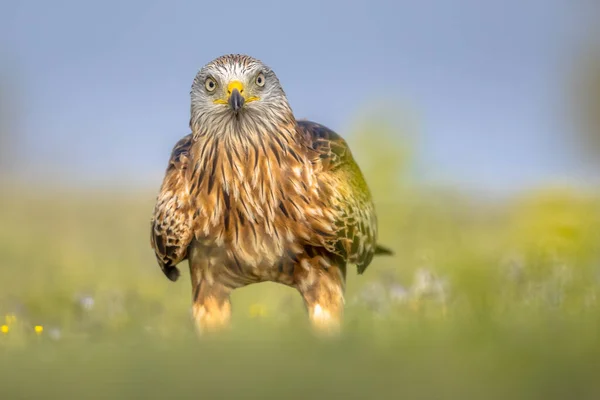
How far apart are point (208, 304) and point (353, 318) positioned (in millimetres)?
2435

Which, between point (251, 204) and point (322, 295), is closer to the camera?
point (251, 204)

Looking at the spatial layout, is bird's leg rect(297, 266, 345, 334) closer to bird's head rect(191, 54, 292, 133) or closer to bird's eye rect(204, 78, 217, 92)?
bird's head rect(191, 54, 292, 133)

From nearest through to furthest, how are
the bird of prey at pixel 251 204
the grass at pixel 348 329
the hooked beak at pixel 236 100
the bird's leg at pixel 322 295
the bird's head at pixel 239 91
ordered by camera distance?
1. the grass at pixel 348 329
2. the hooked beak at pixel 236 100
3. the bird's head at pixel 239 91
4. the bird of prey at pixel 251 204
5. the bird's leg at pixel 322 295

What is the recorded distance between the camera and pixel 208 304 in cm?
880

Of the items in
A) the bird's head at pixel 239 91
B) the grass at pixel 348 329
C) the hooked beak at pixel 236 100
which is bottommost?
the grass at pixel 348 329

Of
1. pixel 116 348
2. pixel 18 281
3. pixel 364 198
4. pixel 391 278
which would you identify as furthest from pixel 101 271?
pixel 116 348

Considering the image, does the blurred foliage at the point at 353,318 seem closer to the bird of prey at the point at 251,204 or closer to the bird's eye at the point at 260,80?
the bird of prey at the point at 251,204

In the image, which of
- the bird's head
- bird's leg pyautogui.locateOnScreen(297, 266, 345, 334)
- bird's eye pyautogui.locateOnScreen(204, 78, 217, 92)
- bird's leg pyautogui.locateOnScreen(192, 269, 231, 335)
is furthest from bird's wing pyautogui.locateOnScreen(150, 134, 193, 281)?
bird's leg pyautogui.locateOnScreen(297, 266, 345, 334)

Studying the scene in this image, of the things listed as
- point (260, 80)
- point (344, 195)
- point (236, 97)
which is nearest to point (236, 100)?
point (236, 97)

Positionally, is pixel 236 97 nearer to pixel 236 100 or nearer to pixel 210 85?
pixel 236 100

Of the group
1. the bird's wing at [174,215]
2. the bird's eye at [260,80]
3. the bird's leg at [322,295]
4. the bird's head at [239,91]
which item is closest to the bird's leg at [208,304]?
the bird's wing at [174,215]

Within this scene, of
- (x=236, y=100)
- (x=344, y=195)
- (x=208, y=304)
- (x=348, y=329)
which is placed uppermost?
(x=236, y=100)

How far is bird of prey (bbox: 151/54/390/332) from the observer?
336 inches

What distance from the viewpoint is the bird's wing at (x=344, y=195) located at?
8750mm
